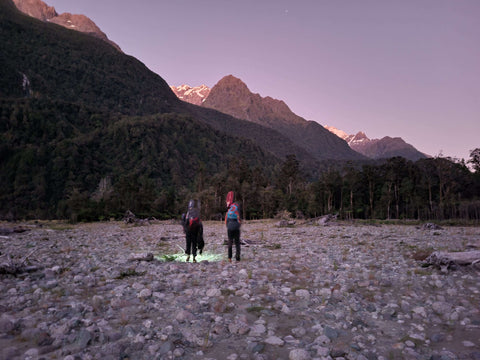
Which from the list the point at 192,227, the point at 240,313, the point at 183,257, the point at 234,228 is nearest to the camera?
the point at 240,313

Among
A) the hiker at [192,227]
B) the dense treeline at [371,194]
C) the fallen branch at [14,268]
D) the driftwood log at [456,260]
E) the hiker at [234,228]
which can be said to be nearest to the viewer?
the fallen branch at [14,268]

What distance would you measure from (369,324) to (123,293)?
5.53m

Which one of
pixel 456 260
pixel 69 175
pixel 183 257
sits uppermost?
pixel 69 175

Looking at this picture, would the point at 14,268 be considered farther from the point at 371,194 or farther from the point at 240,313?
the point at 371,194

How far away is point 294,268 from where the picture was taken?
9.73 meters

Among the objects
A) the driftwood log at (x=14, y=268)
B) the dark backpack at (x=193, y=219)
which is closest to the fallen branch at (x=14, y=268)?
the driftwood log at (x=14, y=268)

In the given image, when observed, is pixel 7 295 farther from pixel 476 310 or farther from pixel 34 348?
pixel 476 310

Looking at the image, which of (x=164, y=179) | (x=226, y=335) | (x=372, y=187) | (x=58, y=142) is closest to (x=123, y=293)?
(x=226, y=335)

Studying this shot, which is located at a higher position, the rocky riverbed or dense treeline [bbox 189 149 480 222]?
dense treeline [bbox 189 149 480 222]

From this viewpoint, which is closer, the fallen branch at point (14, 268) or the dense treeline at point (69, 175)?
the fallen branch at point (14, 268)

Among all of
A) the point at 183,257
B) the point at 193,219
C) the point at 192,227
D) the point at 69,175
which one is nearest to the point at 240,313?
the point at 192,227

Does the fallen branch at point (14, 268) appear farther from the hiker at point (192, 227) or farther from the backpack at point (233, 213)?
the backpack at point (233, 213)

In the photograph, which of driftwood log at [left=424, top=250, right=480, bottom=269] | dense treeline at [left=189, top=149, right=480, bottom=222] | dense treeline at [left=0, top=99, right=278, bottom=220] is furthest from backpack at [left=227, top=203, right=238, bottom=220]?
dense treeline at [left=189, top=149, right=480, bottom=222]

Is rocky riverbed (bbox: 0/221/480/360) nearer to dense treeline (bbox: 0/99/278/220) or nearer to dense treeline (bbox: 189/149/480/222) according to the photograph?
dense treeline (bbox: 0/99/278/220)
